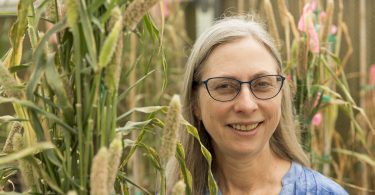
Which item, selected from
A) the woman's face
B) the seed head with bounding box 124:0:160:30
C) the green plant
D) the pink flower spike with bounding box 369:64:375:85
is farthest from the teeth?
the pink flower spike with bounding box 369:64:375:85

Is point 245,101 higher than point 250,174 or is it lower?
higher

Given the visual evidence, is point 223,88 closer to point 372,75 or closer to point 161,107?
point 161,107

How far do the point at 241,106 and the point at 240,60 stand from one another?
4.0 inches

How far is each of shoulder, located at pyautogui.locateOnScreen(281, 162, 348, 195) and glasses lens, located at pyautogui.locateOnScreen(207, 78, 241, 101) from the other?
27 centimetres

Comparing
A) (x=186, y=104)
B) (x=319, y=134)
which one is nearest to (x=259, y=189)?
(x=186, y=104)

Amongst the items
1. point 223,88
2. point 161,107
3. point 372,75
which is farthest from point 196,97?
point 372,75

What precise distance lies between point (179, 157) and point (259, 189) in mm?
557

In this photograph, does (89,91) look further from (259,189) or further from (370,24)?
(370,24)

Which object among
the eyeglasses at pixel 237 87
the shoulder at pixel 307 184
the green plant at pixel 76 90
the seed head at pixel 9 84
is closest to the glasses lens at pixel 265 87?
the eyeglasses at pixel 237 87

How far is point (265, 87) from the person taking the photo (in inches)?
54.4

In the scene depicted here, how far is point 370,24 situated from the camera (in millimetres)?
3062

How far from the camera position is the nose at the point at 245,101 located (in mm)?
1346

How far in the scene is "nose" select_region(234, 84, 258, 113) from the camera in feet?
4.42

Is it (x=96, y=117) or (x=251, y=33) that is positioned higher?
(x=251, y=33)
